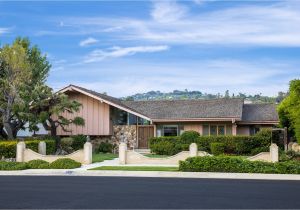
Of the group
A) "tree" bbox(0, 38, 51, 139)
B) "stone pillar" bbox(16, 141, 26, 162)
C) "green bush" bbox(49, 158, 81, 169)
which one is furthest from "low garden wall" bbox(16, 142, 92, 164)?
"tree" bbox(0, 38, 51, 139)

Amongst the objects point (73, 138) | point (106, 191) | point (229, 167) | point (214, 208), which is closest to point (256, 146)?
point (229, 167)

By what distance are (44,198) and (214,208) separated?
5.49 metres

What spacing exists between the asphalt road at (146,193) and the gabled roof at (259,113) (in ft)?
66.4

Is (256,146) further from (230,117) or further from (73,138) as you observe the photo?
(73,138)

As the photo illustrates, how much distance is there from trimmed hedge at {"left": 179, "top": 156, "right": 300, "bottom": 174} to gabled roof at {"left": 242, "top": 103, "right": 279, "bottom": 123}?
15.9 meters

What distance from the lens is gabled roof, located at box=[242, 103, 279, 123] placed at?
38866mm

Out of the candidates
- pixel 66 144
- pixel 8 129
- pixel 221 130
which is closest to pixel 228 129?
pixel 221 130

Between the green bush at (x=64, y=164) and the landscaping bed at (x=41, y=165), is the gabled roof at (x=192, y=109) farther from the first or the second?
the landscaping bed at (x=41, y=165)

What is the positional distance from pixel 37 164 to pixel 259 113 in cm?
2225

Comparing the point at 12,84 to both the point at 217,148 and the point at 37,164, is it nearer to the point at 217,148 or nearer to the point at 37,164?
the point at 37,164

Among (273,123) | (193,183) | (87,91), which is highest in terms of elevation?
(87,91)

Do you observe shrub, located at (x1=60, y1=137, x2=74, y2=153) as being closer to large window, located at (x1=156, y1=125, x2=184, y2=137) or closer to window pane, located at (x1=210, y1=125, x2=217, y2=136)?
large window, located at (x1=156, y1=125, x2=184, y2=137)

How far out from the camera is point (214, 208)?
12.1m

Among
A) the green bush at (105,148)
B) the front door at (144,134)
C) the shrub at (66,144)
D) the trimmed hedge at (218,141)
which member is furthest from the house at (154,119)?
the shrub at (66,144)
